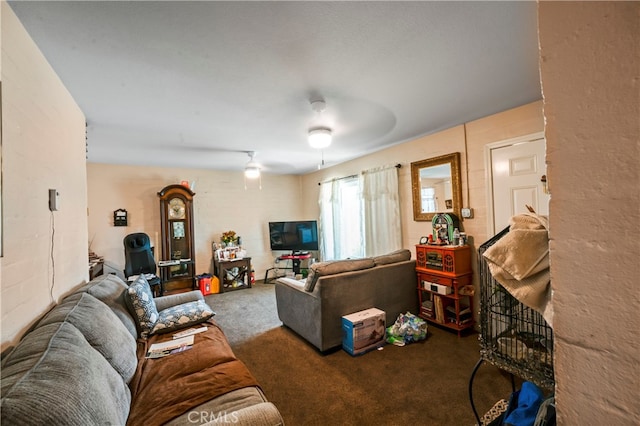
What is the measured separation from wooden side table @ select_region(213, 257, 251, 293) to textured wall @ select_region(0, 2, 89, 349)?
3.01m

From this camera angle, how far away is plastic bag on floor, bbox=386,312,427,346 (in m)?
2.74

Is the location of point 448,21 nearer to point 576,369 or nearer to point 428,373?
point 576,369

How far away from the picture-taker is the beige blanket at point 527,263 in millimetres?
680

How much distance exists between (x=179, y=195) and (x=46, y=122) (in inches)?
132

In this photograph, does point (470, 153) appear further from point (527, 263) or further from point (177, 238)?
point (177, 238)

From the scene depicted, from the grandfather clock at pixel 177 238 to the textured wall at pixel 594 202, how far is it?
16.7 feet

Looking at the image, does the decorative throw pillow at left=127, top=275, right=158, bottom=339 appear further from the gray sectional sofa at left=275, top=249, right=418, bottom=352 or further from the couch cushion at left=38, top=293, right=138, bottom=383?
the gray sectional sofa at left=275, top=249, right=418, bottom=352

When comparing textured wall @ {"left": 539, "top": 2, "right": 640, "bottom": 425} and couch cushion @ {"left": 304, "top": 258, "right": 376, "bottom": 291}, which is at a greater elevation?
textured wall @ {"left": 539, "top": 2, "right": 640, "bottom": 425}

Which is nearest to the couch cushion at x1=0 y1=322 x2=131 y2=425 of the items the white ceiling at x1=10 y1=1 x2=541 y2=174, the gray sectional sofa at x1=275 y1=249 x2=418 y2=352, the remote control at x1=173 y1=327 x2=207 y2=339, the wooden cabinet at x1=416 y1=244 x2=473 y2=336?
the remote control at x1=173 y1=327 x2=207 y2=339

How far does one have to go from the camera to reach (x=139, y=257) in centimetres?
422

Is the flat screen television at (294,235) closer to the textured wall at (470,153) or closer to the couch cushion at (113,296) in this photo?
the textured wall at (470,153)

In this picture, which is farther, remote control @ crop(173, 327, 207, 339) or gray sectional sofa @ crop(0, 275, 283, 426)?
remote control @ crop(173, 327, 207, 339)

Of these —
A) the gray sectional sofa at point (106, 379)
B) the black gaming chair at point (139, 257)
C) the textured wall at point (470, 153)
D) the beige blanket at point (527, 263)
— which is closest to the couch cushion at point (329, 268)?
the gray sectional sofa at point (106, 379)

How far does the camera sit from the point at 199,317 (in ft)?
7.76
